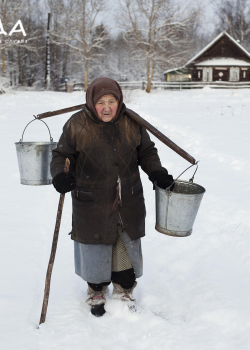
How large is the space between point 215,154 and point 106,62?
40.3 metres

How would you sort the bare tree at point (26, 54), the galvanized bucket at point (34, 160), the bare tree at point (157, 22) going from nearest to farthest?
the galvanized bucket at point (34, 160) < the bare tree at point (157, 22) < the bare tree at point (26, 54)

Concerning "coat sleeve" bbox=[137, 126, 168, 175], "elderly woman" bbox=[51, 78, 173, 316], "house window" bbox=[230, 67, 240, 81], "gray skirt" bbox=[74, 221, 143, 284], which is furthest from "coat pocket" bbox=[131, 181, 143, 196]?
"house window" bbox=[230, 67, 240, 81]

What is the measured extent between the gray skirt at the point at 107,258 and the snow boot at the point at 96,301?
12 cm

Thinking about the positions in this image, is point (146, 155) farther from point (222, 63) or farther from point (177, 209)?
point (222, 63)

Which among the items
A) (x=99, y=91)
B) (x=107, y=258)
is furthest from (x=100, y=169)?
(x=107, y=258)

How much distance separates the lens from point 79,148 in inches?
99.0

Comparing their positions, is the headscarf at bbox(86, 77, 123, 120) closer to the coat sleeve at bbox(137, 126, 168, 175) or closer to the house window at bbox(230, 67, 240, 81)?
the coat sleeve at bbox(137, 126, 168, 175)

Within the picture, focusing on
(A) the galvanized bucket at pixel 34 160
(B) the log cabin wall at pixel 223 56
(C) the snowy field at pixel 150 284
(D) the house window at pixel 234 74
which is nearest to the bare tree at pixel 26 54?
(B) the log cabin wall at pixel 223 56

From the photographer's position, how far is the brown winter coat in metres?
2.51

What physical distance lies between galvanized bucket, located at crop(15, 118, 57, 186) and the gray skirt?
27.4 inches

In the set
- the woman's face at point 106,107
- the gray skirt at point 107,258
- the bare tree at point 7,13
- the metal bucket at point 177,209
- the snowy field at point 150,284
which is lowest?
the snowy field at point 150,284

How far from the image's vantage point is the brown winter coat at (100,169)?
251 cm

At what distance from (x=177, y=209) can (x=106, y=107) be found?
0.81 m

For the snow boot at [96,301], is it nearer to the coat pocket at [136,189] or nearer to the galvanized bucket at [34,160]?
the coat pocket at [136,189]
